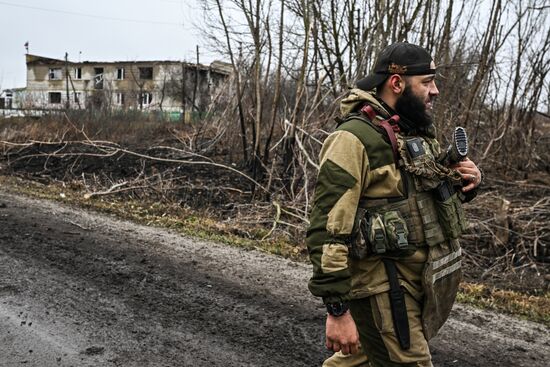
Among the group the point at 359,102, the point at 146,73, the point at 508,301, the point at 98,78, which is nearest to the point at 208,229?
the point at 508,301

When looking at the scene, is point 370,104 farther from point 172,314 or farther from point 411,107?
point 172,314

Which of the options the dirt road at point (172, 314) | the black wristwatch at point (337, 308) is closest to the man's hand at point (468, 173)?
the black wristwatch at point (337, 308)

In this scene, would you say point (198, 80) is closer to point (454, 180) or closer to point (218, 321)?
point (218, 321)

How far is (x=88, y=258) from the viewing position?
5906 millimetres

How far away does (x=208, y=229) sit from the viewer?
25.8 ft

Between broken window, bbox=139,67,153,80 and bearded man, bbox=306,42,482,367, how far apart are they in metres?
59.2

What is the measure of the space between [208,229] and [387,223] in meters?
5.87

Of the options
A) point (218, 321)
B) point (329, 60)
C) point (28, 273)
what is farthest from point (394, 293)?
point (329, 60)

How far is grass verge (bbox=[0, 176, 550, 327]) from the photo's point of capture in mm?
5094

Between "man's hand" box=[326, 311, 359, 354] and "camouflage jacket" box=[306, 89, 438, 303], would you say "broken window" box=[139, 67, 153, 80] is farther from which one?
"man's hand" box=[326, 311, 359, 354]

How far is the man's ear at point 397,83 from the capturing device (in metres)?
2.35

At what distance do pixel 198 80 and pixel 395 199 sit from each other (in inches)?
1015

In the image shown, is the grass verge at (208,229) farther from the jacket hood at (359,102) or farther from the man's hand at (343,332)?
the jacket hood at (359,102)

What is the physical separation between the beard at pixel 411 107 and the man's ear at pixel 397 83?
0.02 m
